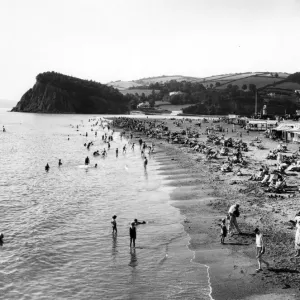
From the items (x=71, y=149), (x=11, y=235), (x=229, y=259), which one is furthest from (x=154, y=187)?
(x=71, y=149)

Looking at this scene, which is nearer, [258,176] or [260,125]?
[258,176]

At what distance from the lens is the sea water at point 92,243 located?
15148 mm

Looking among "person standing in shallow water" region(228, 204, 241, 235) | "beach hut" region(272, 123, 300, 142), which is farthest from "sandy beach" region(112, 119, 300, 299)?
"beach hut" region(272, 123, 300, 142)

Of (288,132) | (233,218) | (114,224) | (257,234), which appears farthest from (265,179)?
(288,132)

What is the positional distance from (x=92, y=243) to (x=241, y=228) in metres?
8.60

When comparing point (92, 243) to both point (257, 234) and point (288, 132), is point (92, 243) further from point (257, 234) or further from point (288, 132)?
point (288, 132)

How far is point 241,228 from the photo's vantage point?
827 inches

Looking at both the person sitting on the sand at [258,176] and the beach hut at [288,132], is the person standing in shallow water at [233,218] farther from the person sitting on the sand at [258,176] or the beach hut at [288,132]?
the beach hut at [288,132]

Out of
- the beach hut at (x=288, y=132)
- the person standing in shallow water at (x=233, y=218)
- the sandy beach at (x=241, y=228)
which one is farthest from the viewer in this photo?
the beach hut at (x=288, y=132)

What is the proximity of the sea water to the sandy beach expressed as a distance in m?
0.85

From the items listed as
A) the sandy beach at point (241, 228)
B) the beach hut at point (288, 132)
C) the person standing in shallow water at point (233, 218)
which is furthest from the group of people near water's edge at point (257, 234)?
the beach hut at point (288, 132)

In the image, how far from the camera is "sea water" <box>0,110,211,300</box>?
15.1 meters

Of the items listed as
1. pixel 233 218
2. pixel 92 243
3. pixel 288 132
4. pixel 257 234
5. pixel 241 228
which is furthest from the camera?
pixel 288 132

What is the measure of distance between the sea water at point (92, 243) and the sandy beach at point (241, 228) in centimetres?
85
